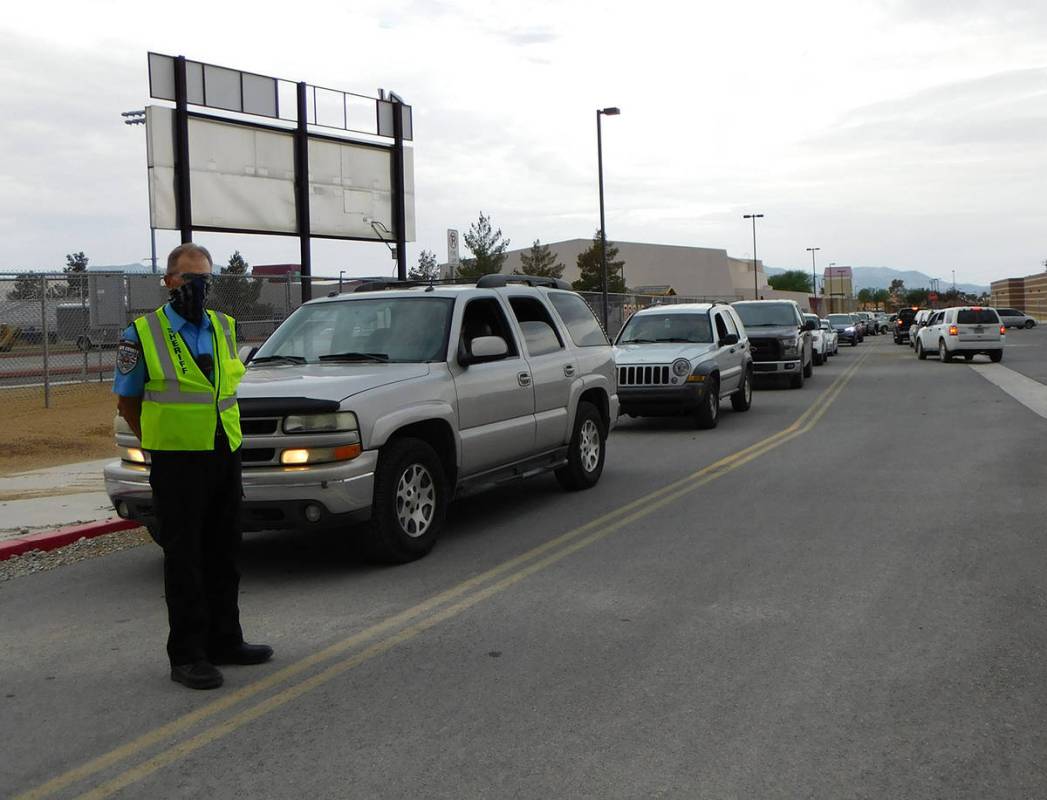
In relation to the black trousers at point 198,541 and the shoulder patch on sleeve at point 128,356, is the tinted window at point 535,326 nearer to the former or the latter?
the black trousers at point 198,541

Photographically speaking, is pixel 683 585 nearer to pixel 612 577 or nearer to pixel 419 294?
pixel 612 577

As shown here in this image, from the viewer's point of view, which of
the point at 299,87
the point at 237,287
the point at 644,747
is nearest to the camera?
the point at 644,747

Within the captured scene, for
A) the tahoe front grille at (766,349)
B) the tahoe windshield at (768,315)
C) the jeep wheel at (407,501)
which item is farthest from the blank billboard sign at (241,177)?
the jeep wheel at (407,501)

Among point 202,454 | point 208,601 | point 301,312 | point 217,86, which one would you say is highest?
point 217,86

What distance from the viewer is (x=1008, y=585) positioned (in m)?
6.46

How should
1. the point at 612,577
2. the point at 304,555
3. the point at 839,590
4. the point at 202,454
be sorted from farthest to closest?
the point at 304,555
the point at 612,577
the point at 839,590
the point at 202,454

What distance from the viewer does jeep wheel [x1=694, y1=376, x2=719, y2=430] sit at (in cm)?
1558

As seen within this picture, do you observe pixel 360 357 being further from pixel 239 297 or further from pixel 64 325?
pixel 239 297

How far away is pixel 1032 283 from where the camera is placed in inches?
6973

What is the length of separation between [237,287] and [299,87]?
18.1 feet

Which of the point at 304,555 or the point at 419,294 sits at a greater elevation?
the point at 419,294

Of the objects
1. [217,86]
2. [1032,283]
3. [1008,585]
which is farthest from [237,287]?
[1032,283]

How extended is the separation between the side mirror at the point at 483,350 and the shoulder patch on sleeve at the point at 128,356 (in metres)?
3.31

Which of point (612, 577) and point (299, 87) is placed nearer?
point (612, 577)
